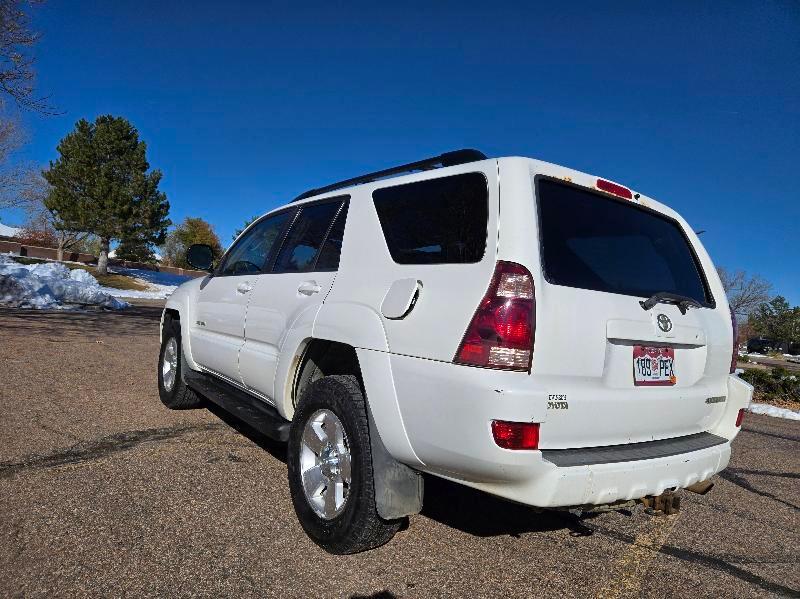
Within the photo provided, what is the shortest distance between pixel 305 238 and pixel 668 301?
2.24m

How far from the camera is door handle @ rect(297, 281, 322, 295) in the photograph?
9.86 ft

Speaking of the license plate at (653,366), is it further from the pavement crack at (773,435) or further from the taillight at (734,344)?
the pavement crack at (773,435)

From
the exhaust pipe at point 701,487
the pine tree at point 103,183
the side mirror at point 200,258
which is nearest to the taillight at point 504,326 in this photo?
the exhaust pipe at point 701,487

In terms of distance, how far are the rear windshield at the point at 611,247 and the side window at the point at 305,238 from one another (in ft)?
4.74

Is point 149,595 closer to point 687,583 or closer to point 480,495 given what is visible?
point 480,495

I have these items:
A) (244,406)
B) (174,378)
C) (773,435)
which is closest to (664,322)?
(244,406)

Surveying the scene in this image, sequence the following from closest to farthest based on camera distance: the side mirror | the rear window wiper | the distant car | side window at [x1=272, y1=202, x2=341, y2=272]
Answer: the rear window wiper → side window at [x1=272, y1=202, x2=341, y2=272] → the side mirror → the distant car

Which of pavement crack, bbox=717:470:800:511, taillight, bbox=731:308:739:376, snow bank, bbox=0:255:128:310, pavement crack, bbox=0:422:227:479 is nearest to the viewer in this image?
taillight, bbox=731:308:739:376

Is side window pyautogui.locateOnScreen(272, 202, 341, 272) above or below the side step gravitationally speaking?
above

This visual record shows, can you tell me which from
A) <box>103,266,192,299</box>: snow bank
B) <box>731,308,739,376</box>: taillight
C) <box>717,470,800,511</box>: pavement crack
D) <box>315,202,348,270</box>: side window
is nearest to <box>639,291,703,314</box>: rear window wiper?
<box>731,308,739,376</box>: taillight

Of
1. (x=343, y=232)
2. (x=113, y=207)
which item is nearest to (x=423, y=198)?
(x=343, y=232)

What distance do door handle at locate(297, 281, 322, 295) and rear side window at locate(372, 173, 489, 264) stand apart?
1.88 ft

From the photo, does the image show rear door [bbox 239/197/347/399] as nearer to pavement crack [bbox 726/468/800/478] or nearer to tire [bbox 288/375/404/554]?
tire [bbox 288/375/404/554]

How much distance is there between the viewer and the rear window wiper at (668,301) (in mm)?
2385
